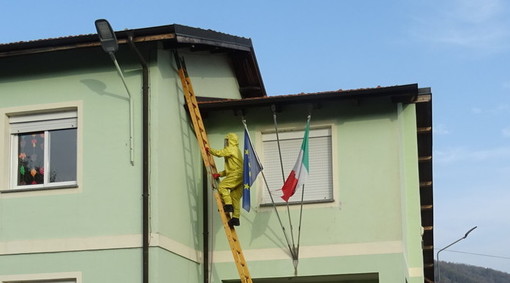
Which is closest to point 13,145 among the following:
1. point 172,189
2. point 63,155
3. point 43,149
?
point 43,149

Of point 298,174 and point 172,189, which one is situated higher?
point 298,174

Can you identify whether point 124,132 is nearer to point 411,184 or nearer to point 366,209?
point 366,209

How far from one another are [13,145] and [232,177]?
13.3 feet

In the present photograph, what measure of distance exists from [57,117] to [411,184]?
7.46 metres

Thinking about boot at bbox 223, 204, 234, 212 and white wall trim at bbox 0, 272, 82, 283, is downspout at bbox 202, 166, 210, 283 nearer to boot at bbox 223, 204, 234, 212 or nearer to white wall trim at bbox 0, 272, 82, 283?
boot at bbox 223, 204, 234, 212

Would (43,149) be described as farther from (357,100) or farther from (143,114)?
(357,100)

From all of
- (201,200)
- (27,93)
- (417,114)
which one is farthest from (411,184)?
(27,93)

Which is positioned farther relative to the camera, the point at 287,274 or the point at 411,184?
the point at 411,184

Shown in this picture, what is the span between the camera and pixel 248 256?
18.7m

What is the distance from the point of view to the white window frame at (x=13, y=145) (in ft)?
56.7

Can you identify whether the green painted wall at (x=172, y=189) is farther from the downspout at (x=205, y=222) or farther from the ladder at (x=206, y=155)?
the ladder at (x=206, y=155)

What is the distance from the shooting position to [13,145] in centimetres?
1800

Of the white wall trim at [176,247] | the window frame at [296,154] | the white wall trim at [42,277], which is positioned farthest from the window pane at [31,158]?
the window frame at [296,154]

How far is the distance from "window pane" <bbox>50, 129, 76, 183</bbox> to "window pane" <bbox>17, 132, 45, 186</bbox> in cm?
20
